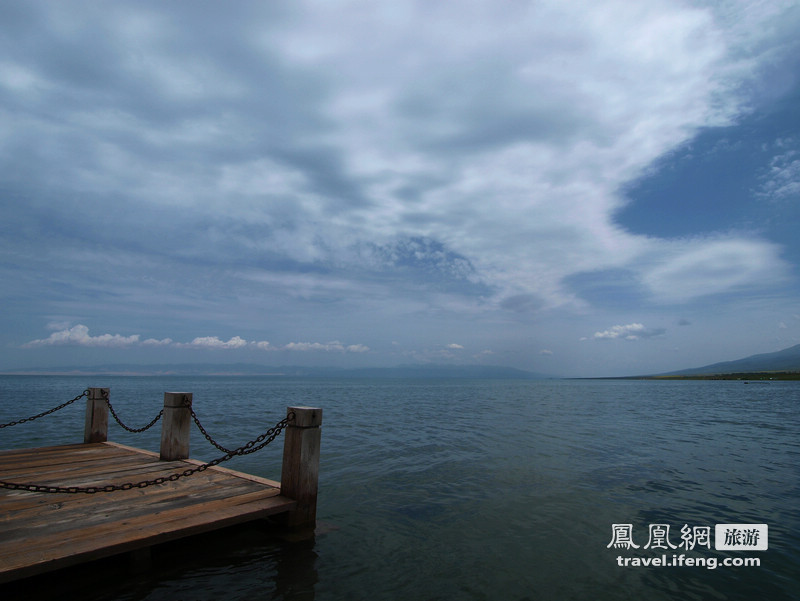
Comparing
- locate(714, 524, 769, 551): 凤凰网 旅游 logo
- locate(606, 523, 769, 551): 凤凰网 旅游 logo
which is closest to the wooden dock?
locate(606, 523, 769, 551): 凤凰网 旅游 logo

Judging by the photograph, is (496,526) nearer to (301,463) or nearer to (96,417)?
(301,463)

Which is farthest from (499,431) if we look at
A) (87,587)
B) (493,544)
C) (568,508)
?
(87,587)

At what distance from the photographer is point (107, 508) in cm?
681

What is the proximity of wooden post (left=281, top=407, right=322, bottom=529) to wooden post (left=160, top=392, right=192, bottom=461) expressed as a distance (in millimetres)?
3699

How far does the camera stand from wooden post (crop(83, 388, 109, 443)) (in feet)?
41.1

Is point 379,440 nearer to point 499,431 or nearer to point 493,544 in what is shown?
point 499,431

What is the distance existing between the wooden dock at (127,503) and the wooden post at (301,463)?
2 centimetres

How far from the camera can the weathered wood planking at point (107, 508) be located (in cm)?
533

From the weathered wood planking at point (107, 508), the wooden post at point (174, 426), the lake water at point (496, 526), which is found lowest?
the lake water at point (496, 526)

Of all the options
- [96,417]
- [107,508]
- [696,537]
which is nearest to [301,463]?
[107,508]

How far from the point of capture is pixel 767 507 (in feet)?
34.7

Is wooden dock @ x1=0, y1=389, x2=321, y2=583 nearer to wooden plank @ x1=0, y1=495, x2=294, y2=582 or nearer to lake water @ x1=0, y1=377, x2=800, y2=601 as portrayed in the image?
wooden plank @ x1=0, y1=495, x2=294, y2=582

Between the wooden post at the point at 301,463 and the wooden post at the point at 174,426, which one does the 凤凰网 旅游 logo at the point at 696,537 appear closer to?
the wooden post at the point at 301,463

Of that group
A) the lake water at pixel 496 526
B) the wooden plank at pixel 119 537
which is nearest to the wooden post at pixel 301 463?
the wooden plank at pixel 119 537
